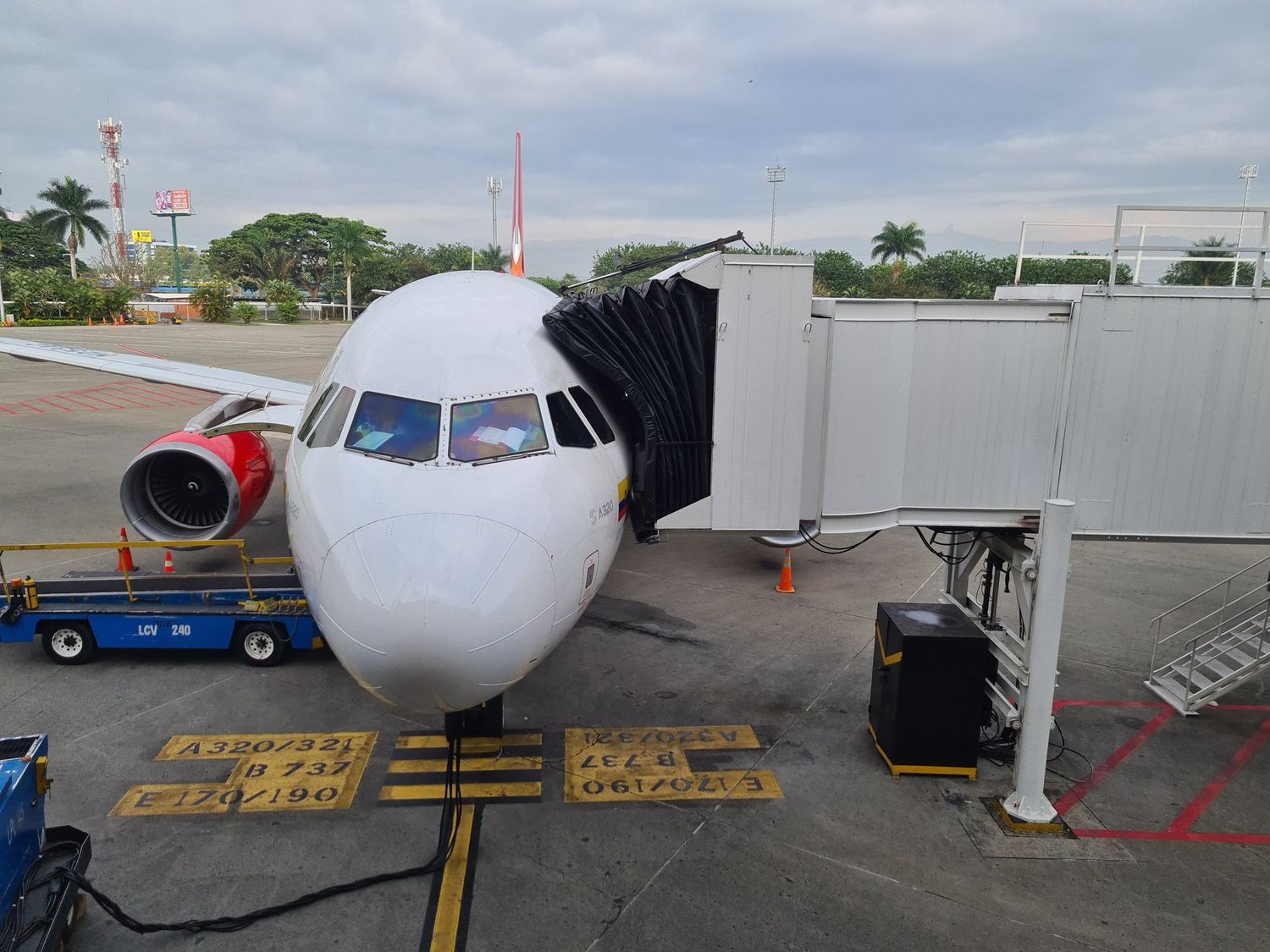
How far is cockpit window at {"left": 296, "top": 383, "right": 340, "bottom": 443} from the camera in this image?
7.66 metres

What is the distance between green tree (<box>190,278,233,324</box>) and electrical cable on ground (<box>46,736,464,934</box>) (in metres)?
92.1

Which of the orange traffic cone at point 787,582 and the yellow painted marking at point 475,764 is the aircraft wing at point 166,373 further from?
the orange traffic cone at point 787,582

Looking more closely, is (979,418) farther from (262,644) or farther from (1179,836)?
(262,644)

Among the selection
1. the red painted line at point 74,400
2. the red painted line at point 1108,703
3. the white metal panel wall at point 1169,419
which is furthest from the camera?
the red painted line at point 74,400

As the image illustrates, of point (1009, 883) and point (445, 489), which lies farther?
point (1009, 883)

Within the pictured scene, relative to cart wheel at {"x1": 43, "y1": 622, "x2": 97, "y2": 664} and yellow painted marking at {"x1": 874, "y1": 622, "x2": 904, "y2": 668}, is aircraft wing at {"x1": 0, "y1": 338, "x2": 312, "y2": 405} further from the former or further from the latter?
yellow painted marking at {"x1": 874, "y1": 622, "x2": 904, "y2": 668}

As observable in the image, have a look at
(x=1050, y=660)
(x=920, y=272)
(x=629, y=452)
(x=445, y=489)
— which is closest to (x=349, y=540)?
(x=445, y=489)

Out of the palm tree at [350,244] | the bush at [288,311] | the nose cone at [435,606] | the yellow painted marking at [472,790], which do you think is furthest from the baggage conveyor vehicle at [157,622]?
the palm tree at [350,244]

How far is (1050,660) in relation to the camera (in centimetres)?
862

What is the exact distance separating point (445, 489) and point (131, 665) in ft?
27.5

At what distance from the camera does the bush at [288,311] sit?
92.1 metres

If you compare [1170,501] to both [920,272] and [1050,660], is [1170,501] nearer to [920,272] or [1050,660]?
[1050,660]

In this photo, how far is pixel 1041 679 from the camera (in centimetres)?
866

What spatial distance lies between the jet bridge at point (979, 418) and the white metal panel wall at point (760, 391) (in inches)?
0.7
